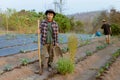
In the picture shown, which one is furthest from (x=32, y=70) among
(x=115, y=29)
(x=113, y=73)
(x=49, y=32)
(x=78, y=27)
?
(x=78, y=27)

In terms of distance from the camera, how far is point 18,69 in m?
7.49

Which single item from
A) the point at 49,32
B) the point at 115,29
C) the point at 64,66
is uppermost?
the point at 49,32

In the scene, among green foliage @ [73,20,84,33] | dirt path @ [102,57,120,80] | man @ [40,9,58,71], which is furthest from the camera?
green foliage @ [73,20,84,33]

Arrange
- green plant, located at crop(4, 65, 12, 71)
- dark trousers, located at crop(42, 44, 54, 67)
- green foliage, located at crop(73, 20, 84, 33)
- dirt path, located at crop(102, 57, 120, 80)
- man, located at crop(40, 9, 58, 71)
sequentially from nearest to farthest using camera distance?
green plant, located at crop(4, 65, 12, 71) < man, located at crop(40, 9, 58, 71) < dark trousers, located at crop(42, 44, 54, 67) < dirt path, located at crop(102, 57, 120, 80) < green foliage, located at crop(73, 20, 84, 33)

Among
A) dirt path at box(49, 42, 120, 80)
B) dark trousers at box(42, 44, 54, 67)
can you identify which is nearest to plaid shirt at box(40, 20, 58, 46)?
dark trousers at box(42, 44, 54, 67)

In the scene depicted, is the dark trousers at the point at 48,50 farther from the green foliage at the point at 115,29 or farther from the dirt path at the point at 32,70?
the green foliage at the point at 115,29

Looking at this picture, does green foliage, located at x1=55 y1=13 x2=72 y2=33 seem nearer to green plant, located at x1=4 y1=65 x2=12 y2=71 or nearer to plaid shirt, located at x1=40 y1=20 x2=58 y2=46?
plaid shirt, located at x1=40 y1=20 x2=58 y2=46

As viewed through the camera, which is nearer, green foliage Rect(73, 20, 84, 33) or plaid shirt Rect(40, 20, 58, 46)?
plaid shirt Rect(40, 20, 58, 46)

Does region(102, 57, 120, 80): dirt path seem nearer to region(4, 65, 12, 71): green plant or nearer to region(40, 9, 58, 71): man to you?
region(40, 9, 58, 71): man

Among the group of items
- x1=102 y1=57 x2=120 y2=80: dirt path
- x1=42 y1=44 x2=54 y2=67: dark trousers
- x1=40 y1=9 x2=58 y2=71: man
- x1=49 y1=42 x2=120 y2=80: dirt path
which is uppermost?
x1=40 y1=9 x2=58 y2=71: man

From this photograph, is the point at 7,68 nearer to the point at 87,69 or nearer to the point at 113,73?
the point at 87,69

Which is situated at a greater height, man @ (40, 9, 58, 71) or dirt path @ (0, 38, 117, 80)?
man @ (40, 9, 58, 71)

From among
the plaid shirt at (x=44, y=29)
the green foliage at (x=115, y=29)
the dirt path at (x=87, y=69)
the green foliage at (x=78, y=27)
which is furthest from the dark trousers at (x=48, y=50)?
the green foliage at (x=78, y=27)

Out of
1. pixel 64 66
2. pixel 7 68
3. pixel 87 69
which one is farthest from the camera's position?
pixel 87 69
